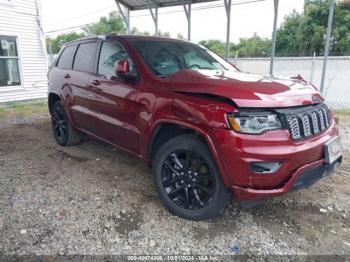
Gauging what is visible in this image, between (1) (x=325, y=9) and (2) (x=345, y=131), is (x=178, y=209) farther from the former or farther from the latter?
(1) (x=325, y=9)

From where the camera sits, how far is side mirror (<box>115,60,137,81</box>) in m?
3.08

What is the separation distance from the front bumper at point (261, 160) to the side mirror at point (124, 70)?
1267 millimetres

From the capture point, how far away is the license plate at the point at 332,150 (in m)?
2.62

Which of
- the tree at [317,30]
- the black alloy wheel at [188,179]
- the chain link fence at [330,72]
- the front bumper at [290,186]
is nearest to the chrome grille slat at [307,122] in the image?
the front bumper at [290,186]

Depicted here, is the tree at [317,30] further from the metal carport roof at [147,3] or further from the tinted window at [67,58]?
the tinted window at [67,58]

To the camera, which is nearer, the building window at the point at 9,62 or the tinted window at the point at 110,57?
the tinted window at the point at 110,57

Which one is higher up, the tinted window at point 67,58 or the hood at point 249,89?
the tinted window at point 67,58

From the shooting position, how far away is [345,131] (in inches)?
242

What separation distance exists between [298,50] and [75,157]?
25.8 meters

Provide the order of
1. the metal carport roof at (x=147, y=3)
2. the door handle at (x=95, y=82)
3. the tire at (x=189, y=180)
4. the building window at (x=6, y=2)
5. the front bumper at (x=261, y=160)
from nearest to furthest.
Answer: the front bumper at (x=261, y=160) < the tire at (x=189, y=180) < the door handle at (x=95, y=82) < the metal carport roof at (x=147, y=3) < the building window at (x=6, y=2)

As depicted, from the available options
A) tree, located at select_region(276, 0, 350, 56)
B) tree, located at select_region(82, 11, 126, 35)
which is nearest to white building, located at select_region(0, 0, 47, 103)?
tree, located at select_region(276, 0, 350, 56)

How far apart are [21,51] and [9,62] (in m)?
0.58

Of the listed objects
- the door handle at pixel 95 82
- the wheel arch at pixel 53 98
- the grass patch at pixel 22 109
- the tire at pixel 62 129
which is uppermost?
the door handle at pixel 95 82

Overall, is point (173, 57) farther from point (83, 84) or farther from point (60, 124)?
point (60, 124)
